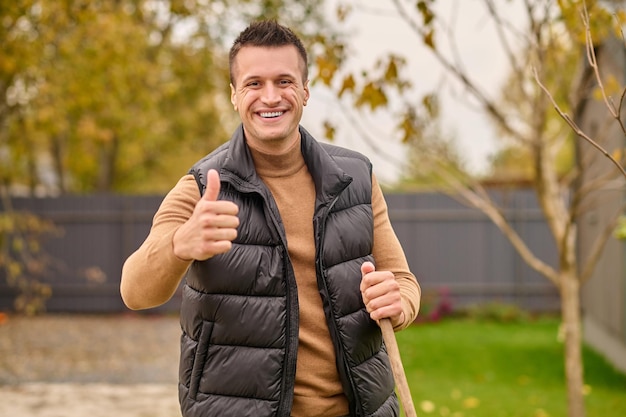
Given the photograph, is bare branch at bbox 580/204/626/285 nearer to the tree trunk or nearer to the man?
the tree trunk

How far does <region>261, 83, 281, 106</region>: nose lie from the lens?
2346 millimetres

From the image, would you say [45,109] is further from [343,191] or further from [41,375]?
[343,191]

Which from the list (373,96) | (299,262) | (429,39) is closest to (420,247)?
(373,96)

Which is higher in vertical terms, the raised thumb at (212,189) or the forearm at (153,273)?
the raised thumb at (212,189)

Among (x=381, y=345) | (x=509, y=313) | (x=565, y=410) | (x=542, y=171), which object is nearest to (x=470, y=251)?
(x=509, y=313)

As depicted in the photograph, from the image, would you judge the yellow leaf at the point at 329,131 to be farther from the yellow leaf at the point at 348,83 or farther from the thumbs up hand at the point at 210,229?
the thumbs up hand at the point at 210,229

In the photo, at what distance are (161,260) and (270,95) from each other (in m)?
0.53

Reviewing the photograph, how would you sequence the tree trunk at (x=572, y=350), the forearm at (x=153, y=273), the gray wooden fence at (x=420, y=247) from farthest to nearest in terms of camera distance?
the gray wooden fence at (x=420, y=247)
the tree trunk at (x=572, y=350)
the forearm at (x=153, y=273)

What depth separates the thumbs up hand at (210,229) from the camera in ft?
6.81

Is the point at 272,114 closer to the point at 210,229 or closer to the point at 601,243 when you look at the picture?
the point at 210,229

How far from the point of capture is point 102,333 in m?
13.4

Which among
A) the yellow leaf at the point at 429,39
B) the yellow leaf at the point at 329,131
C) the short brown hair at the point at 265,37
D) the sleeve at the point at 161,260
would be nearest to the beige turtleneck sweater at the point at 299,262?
the sleeve at the point at 161,260

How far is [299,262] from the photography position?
2420 mm

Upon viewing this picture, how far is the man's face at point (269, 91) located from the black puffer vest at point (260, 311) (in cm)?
10
